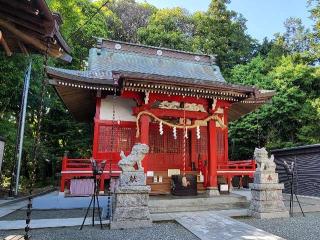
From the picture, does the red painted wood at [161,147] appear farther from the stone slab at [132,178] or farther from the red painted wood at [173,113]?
the stone slab at [132,178]

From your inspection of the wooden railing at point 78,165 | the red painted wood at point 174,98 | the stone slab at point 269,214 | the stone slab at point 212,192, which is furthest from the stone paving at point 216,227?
the red painted wood at point 174,98

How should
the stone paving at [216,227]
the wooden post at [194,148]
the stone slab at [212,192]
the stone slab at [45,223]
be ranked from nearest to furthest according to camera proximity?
the stone paving at [216,227]
the stone slab at [45,223]
the stone slab at [212,192]
the wooden post at [194,148]

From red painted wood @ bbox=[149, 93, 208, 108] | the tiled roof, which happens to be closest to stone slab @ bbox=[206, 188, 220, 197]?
red painted wood @ bbox=[149, 93, 208, 108]

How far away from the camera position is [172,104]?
36.3 ft

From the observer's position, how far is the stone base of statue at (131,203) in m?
7.17

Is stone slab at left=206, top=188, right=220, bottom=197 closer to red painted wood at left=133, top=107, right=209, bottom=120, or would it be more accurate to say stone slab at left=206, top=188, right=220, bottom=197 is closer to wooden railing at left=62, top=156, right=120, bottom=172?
red painted wood at left=133, top=107, right=209, bottom=120

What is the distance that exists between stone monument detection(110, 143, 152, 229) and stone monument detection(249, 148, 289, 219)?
136 inches

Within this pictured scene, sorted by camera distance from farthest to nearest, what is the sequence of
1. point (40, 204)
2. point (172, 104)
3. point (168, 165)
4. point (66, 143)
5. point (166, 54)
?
point (66, 143) → point (166, 54) → point (168, 165) → point (172, 104) → point (40, 204)

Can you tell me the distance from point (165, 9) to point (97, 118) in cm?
3002

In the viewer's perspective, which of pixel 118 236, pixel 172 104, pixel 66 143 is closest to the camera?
pixel 118 236

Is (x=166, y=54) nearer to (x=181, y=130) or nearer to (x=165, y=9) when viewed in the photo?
(x=181, y=130)

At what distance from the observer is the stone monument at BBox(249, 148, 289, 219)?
8337 mm

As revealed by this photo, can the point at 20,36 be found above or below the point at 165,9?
below

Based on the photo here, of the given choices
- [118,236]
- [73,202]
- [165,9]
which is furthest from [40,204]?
[165,9]
